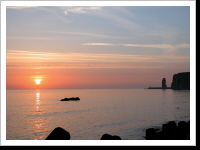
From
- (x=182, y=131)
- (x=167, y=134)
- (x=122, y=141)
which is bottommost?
(x=167, y=134)

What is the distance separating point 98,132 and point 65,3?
723 inches

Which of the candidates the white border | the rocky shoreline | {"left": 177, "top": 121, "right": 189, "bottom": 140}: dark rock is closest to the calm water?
the rocky shoreline

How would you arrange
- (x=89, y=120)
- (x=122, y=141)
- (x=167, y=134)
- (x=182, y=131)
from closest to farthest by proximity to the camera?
(x=122, y=141)
(x=182, y=131)
(x=167, y=134)
(x=89, y=120)

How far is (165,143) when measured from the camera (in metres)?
7.52

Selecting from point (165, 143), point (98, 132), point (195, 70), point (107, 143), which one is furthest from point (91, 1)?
point (98, 132)

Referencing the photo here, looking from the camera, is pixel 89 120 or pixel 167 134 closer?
pixel 167 134

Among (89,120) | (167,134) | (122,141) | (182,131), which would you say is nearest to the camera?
(122,141)

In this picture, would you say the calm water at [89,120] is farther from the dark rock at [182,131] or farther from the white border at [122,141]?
the white border at [122,141]

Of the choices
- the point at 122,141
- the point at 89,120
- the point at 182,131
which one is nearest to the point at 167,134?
the point at 182,131

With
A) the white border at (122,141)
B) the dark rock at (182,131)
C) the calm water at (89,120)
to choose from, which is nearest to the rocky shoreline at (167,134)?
the dark rock at (182,131)

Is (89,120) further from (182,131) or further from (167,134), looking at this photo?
(182,131)
